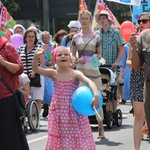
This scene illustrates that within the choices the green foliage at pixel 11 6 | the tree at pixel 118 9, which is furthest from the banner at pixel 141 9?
the tree at pixel 118 9

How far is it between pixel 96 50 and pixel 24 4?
19619mm

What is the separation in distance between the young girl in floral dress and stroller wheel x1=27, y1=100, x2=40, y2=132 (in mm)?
3657

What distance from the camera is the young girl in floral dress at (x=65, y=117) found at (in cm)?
740

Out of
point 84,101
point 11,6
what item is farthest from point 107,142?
point 11,6

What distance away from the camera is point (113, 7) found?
59031 millimetres

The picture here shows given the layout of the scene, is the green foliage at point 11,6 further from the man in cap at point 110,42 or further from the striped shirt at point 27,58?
the man in cap at point 110,42

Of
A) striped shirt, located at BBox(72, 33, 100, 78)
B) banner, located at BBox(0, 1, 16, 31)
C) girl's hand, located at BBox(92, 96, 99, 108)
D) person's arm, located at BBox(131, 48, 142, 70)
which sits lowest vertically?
girl's hand, located at BBox(92, 96, 99, 108)

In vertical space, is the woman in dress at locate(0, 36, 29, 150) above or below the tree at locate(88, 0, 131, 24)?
below

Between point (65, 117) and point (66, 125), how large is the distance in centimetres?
9

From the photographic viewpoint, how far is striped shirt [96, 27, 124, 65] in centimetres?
1107

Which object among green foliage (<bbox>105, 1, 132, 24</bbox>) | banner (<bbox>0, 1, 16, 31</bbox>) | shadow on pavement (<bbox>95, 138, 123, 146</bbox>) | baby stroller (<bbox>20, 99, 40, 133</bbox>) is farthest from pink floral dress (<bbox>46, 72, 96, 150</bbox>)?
green foliage (<bbox>105, 1, 132, 24</bbox>)

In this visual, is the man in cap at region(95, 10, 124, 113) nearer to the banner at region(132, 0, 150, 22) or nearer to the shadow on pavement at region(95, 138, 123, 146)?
the shadow on pavement at region(95, 138, 123, 146)

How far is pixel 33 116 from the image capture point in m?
11.4

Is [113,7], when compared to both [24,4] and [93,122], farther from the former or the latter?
[93,122]
